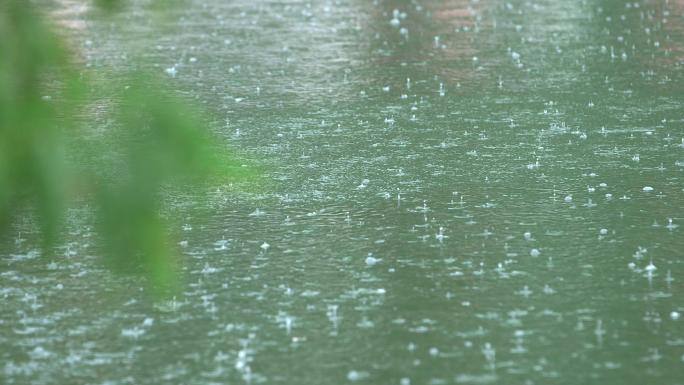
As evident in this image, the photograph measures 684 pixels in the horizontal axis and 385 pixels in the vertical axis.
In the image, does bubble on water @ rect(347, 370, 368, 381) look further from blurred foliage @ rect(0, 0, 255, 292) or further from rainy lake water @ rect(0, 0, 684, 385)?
blurred foliage @ rect(0, 0, 255, 292)

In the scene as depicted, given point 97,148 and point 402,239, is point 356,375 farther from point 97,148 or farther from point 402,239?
point 97,148

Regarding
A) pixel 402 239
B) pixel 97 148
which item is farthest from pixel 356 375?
pixel 97 148

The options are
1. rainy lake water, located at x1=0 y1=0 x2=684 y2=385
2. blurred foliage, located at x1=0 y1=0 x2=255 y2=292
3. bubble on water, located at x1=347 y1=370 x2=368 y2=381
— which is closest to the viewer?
blurred foliage, located at x1=0 y1=0 x2=255 y2=292

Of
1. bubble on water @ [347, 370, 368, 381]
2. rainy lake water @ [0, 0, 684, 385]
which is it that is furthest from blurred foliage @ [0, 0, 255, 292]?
bubble on water @ [347, 370, 368, 381]

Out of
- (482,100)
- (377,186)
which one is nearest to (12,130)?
(377,186)

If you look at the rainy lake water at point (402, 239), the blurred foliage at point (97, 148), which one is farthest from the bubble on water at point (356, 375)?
the blurred foliage at point (97, 148)

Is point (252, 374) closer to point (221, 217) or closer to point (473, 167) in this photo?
point (221, 217)
